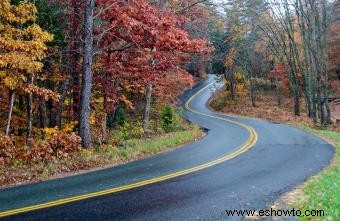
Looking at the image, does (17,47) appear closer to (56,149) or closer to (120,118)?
(56,149)

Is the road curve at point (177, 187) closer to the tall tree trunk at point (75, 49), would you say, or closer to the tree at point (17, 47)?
the tree at point (17, 47)

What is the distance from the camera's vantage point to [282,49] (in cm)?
3747

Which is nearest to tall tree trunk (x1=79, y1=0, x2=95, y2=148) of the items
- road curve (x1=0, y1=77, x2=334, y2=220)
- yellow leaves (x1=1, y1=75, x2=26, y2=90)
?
yellow leaves (x1=1, y1=75, x2=26, y2=90)

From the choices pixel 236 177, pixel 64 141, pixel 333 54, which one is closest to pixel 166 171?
pixel 236 177

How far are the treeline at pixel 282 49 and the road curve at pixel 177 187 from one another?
52.2 ft

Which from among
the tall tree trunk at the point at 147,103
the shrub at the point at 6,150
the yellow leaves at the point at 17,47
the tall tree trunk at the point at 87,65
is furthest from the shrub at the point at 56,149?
the tall tree trunk at the point at 147,103

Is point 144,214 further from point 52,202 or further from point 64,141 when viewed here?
point 64,141

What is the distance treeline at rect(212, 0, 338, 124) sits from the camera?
101 feet

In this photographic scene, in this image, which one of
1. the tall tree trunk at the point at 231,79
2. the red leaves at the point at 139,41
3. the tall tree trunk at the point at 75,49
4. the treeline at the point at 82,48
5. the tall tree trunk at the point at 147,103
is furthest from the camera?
the tall tree trunk at the point at 231,79

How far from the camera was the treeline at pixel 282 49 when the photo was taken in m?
30.9

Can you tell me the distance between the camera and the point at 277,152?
16.4 m

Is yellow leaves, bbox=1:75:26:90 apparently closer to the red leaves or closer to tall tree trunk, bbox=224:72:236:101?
the red leaves

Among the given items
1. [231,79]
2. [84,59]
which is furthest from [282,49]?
[84,59]

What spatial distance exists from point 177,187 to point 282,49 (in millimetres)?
30482
